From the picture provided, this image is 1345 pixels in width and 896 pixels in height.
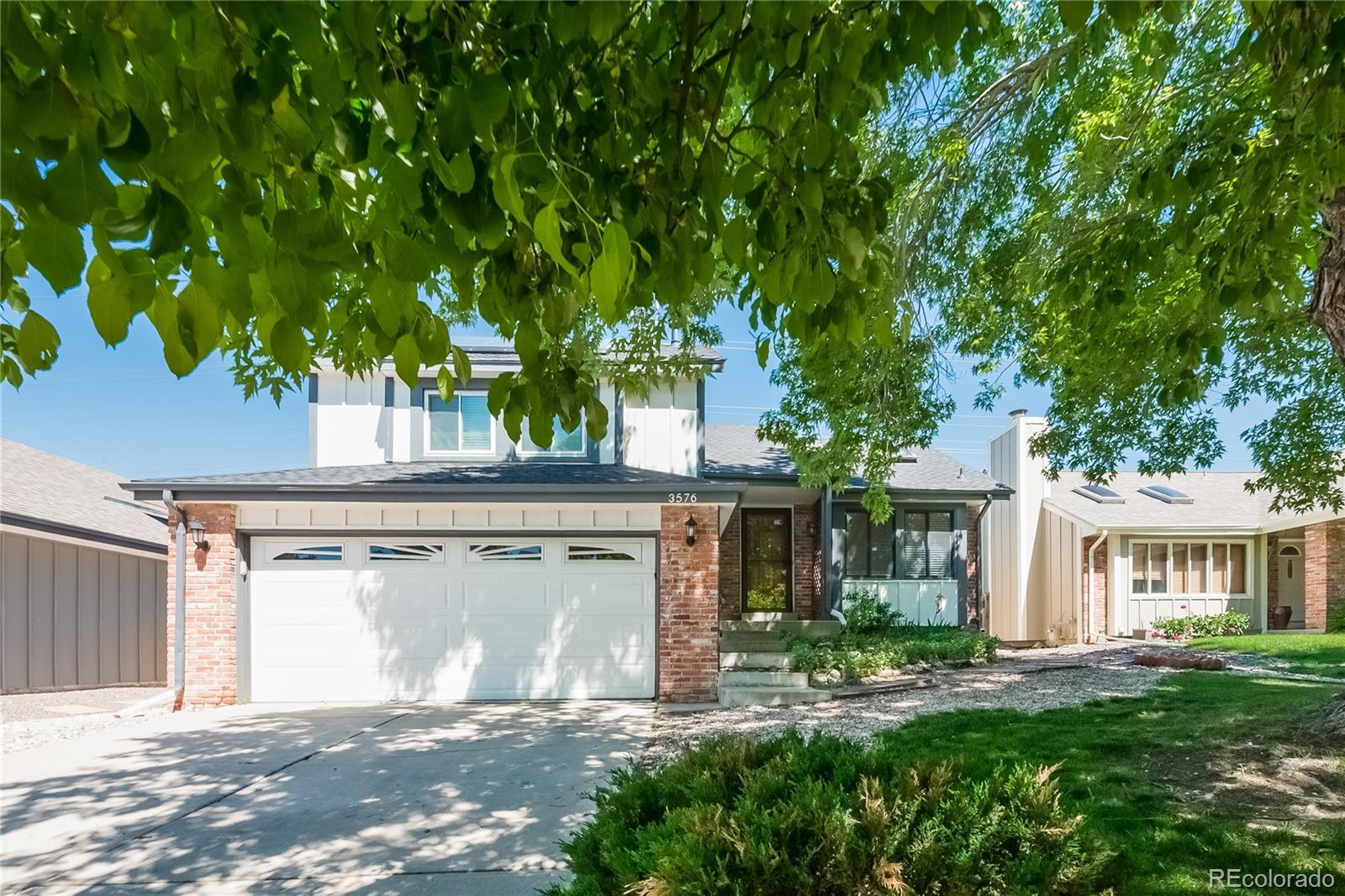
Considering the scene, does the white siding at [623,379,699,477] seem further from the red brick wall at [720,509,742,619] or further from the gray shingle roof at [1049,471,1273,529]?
the gray shingle roof at [1049,471,1273,529]

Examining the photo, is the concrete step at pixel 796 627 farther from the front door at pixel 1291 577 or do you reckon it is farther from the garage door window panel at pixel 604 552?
the front door at pixel 1291 577

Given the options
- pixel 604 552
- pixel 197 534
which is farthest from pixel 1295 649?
pixel 197 534

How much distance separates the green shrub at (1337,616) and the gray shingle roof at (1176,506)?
2.07 meters

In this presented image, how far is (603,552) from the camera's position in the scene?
10062 millimetres

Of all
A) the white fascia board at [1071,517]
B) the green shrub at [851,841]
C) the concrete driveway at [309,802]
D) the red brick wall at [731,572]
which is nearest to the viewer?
the green shrub at [851,841]

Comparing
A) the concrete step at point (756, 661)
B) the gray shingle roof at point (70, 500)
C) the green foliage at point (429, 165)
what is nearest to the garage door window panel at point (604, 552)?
the concrete step at point (756, 661)

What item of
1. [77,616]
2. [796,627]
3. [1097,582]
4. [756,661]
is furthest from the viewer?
[1097,582]

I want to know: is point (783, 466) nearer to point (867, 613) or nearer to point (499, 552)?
point (867, 613)

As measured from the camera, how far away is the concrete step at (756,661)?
1073cm

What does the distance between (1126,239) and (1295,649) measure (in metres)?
12.8

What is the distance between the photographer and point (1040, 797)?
2660 millimetres

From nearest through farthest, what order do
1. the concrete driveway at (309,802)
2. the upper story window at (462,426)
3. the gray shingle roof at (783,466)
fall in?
the concrete driveway at (309,802)
the upper story window at (462,426)
the gray shingle roof at (783,466)

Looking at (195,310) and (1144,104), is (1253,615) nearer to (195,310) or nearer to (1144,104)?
(1144,104)

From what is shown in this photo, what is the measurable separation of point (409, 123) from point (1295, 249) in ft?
15.2
